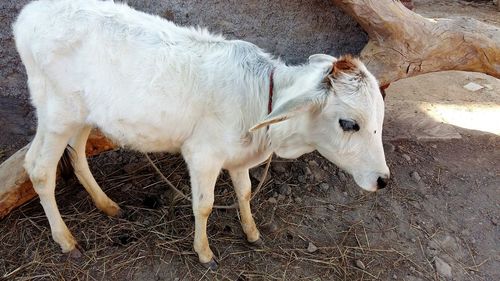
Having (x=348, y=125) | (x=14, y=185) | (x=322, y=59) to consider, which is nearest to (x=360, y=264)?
(x=348, y=125)

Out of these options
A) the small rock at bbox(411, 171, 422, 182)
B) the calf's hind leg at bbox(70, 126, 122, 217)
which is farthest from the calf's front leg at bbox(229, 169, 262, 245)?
the small rock at bbox(411, 171, 422, 182)

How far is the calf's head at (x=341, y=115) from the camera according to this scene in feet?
7.43

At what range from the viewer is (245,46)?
282cm

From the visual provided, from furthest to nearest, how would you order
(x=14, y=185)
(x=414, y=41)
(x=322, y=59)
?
(x=414, y=41) → (x=14, y=185) → (x=322, y=59)

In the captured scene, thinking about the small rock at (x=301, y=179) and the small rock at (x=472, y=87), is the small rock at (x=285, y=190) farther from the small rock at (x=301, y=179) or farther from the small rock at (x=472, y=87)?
the small rock at (x=472, y=87)

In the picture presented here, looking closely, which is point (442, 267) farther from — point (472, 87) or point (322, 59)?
point (472, 87)

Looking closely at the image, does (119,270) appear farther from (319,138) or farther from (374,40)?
(374,40)

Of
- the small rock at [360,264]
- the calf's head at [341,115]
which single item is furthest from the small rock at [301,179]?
the calf's head at [341,115]

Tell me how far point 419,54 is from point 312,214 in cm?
145

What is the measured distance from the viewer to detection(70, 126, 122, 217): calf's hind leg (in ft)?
10.6

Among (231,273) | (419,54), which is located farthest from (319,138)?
(419,54)

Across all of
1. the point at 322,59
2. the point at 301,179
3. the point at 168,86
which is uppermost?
the point at 322,59

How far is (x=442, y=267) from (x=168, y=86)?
227 centimetres

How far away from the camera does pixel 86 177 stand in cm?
339
